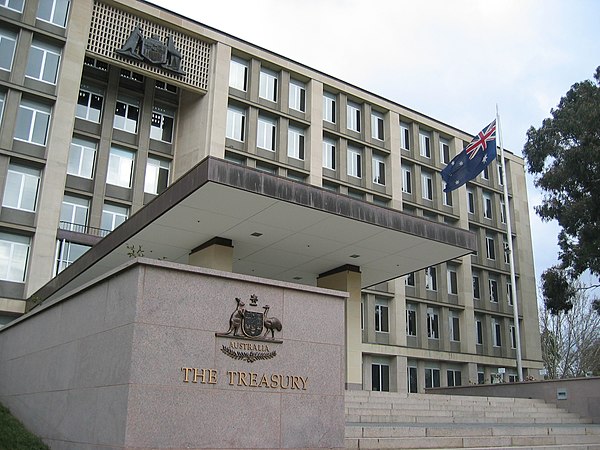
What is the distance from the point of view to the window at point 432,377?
37281mm

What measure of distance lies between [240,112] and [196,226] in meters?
18.9

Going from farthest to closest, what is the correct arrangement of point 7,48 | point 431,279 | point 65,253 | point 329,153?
point 431,279 < point 329,153 < point 7,48 < point 65,253

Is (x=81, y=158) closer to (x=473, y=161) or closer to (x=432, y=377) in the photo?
(x=473, y=161)

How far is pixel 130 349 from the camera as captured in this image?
759 cm

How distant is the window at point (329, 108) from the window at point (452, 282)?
41.8ft

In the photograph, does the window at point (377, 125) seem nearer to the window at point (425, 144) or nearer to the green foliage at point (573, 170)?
the window at point (425, 144)

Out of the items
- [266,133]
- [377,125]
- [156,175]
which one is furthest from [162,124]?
[377,125]

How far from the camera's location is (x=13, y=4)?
91.7 ft

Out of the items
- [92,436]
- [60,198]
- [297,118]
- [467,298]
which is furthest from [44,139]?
[467,298]

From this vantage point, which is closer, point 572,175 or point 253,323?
point 253,323

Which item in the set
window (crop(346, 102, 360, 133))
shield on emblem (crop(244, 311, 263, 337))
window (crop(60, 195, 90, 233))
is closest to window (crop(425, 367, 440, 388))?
window (crop(346, 102, 360, 133))

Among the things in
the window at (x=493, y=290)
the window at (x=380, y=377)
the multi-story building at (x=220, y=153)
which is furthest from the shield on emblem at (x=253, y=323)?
the window at (x=493, y=290)

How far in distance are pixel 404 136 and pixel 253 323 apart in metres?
34.2

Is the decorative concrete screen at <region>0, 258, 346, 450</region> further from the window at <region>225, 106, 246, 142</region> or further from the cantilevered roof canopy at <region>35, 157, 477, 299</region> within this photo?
the window at <region>225, 106, 246, 142</region>
